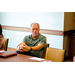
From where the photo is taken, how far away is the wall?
15.1 feet

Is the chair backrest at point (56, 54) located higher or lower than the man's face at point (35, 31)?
lower

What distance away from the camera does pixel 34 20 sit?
5250 mm

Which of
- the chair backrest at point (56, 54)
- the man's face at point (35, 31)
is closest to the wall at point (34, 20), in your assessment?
the man's face at point (35, 31)

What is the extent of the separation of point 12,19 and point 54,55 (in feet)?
13.4

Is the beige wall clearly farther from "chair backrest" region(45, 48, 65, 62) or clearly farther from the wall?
"chair backrest" region(45, 48, 65, 62)

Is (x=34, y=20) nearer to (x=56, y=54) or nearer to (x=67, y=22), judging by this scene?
(x=67, y=22)

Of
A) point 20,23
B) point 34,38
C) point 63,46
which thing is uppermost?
point 20,23

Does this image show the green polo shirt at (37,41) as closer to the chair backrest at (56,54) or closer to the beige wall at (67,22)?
the chair backrest at (56,54)

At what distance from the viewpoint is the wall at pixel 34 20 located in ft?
15.1

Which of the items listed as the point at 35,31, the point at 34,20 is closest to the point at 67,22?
the point at 34,20

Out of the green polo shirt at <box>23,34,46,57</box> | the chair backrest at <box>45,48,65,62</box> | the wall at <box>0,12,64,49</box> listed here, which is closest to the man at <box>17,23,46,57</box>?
the green polo shirt at <box>23,34,46,57</box>

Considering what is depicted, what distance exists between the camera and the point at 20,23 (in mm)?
5727
